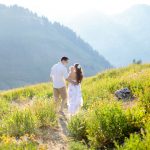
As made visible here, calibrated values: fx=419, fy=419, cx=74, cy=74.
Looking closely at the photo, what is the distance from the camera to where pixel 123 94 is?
15156 millimetres

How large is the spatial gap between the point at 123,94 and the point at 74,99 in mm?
2147

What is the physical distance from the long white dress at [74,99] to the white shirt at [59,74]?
60 cm

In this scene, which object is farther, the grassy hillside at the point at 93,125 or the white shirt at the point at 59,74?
the white shirt at the point at 59,74

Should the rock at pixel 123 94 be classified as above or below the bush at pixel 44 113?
above

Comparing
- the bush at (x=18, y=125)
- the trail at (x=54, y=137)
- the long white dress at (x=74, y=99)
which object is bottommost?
the trail at (x=54, y=137)

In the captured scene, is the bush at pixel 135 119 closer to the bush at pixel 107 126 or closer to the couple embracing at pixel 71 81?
the bush at pixel 107 126

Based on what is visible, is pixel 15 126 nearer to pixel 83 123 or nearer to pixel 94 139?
pixel 83 123

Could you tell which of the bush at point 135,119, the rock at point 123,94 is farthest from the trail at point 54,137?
the rock at point 123,94

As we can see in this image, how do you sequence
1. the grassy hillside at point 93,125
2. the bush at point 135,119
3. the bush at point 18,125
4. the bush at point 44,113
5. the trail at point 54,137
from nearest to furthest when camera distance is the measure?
the grassy hillside at point 93,125 < the bush at point 135,119 < the trail at point 54,137 < the bush at point 18,125 < the bush at point 44,113

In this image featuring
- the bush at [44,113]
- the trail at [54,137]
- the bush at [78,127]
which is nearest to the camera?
the trail at [54,137]

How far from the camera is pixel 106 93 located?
1599cm

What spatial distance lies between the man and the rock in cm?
193

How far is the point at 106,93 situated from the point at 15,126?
20.5 feet

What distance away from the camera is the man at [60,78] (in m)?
14.5
